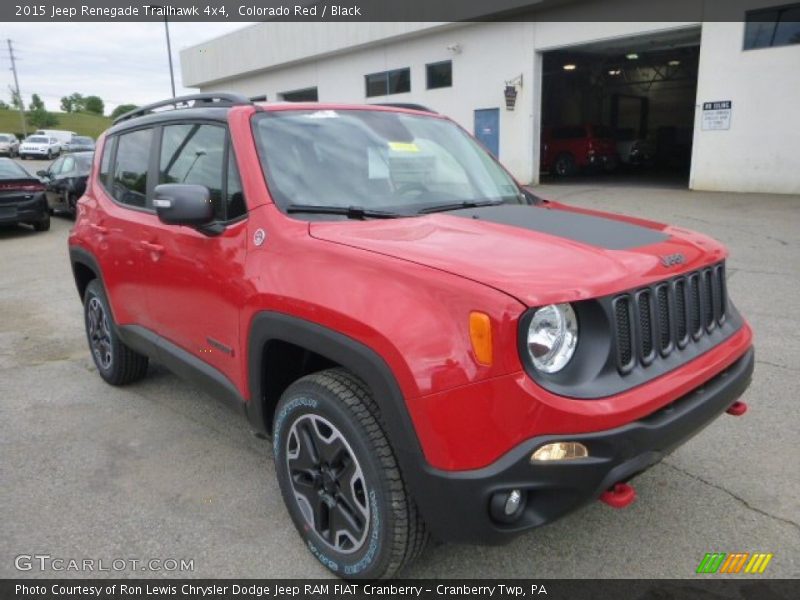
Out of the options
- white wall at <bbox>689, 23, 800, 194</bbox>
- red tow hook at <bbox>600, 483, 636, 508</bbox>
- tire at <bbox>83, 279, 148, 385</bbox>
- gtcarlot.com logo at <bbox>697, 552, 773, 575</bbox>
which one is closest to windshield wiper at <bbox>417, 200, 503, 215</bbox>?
red tow hook at <bbox>600, 483, 636, 508</bbox>

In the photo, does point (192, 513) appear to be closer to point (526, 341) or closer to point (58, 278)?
point (526, 341)

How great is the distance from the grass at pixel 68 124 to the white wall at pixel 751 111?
75.0 meters

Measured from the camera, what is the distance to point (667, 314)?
7.57ft

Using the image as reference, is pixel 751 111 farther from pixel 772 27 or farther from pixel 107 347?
pixel 107 347

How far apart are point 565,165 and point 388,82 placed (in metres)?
6.93

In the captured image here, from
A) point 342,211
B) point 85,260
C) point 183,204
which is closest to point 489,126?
point 85,260

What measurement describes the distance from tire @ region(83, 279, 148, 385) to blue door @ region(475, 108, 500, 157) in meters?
16.2

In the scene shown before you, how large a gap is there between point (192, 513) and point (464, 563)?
134 cm

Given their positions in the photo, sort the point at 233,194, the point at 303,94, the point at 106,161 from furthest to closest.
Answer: the point at 303,94 → the point at 106,161 → the point at 233,194

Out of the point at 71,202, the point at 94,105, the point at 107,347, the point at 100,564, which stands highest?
the point at 94,105

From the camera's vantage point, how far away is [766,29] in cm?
1381

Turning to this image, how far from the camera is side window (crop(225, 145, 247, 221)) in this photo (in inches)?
114

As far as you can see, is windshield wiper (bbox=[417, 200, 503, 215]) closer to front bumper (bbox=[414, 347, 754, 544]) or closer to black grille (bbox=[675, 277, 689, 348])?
black grille (bbox=[675, 277, 689, 348])

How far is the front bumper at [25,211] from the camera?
12125 millimetres
